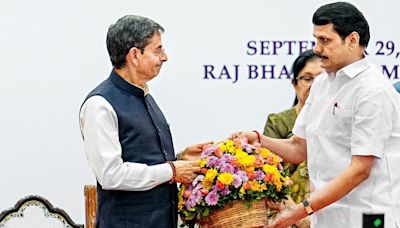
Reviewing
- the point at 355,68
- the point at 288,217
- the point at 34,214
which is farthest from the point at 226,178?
the point at 34,214

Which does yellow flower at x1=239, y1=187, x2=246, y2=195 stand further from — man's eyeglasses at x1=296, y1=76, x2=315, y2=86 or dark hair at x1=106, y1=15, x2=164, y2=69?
man's eyeglasses at x1=296, y1=76, x2=315, y2=86

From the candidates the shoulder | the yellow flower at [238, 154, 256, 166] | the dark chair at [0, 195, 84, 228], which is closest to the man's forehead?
the yellow flower at [238, 154, 256, 166]

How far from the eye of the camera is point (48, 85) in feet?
16.2

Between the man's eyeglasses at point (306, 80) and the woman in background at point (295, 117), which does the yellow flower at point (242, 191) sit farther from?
the man's eyeglasses at point (306, 80)

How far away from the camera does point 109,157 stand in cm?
351

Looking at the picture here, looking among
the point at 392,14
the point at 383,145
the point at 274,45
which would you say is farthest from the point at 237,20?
the point at 383,145

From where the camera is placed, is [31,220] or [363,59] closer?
[363,59]

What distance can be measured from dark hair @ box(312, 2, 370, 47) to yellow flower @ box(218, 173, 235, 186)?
618 millimetres

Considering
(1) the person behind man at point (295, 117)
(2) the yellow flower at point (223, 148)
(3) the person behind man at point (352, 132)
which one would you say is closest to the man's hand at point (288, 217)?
(3) the person behind man at point (352, 132)

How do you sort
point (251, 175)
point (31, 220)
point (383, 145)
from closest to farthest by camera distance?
point (383, 145)
point (251, 175)
point (31, 220)

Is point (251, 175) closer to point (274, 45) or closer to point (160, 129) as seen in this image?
point (160, 129)

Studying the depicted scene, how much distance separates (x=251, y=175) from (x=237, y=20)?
5.06 ft

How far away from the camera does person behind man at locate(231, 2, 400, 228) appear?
132 inches

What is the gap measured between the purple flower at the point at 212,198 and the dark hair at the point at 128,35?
1.89 feet
